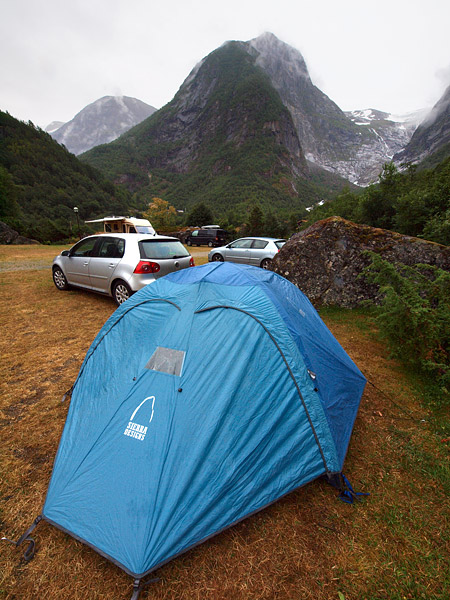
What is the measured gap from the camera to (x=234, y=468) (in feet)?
Answer: 6.24

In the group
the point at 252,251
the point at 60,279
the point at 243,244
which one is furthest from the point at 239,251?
the point at 60,279

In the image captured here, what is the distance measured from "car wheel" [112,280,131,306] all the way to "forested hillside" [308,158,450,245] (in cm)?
797

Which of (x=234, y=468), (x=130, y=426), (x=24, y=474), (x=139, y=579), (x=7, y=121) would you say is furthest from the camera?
(x=7, y=121)

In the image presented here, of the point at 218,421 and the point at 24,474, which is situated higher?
the point at 218,421

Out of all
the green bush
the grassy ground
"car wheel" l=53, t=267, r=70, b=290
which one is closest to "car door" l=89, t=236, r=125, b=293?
"car wheel" l=53, t=267, r=70, b=290

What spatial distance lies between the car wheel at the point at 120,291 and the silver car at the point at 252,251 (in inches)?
247

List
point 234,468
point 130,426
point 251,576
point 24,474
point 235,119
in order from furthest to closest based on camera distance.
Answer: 1. point 235,119
2. point 24,474
3. point 130,426
4. point 234,468
5. point 251,576

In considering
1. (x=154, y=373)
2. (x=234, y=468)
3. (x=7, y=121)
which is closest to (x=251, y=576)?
(x=234, y=468)

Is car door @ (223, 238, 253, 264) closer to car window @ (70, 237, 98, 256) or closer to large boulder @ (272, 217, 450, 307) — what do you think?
large boulder @ (272, 217, 450, 307)

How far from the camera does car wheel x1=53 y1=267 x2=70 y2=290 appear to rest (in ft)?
25.1

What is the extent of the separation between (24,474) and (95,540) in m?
1.10

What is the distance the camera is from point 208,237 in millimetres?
24219

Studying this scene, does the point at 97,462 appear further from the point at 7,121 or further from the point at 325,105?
the point at 325,105

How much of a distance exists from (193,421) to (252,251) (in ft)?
33.6
